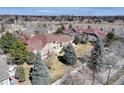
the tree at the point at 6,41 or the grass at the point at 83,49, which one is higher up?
the tree at the point at 6,41

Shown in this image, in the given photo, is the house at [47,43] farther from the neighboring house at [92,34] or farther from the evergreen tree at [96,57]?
the evergreen tree at [96,57]

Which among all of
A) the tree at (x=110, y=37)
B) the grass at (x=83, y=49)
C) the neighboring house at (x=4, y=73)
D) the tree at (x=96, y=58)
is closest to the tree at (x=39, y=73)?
the neighboring house at (x=4, y=73)

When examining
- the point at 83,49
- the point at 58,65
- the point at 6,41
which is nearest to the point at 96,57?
the point at 83,49

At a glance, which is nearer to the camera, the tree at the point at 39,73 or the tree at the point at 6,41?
the tree at the point at 6,41

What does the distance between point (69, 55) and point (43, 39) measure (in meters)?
0.33

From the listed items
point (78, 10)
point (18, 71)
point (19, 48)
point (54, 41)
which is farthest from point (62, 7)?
point (18, 71)

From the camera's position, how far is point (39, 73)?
324 centimetres

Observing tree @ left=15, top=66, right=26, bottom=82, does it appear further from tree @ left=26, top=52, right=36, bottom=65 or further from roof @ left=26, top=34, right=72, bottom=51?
roof @ left=26, top=34, right=72, bottom=51

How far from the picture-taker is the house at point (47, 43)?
316 centimetres

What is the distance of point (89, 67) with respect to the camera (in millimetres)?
3279

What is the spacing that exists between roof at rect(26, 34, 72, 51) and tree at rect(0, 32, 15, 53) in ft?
0.60

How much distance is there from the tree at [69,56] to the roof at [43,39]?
0.30 ft
